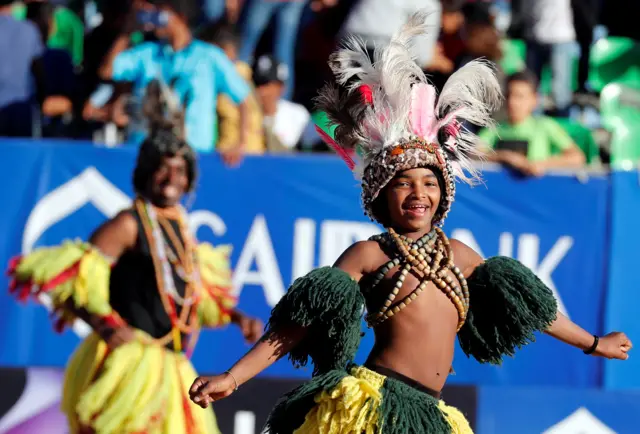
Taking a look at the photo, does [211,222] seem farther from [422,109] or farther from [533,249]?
[422,109]

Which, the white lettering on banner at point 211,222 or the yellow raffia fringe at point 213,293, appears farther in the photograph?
the white lettering on banner at point 211,222

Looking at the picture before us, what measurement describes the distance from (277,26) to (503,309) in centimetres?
606

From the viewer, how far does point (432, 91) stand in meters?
4.36

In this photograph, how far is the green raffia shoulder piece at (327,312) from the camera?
4.05 m

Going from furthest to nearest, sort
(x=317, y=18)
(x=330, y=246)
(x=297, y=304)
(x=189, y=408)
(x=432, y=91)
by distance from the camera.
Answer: (x=317, y=18)
(x=330, y=246)
(x=189, y=408)
(x=432, y=91)
(x=297, y=304)

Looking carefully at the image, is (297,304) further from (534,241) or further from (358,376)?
(534,241)

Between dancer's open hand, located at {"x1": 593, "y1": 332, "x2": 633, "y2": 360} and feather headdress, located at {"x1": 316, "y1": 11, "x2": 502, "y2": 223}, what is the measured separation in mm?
762

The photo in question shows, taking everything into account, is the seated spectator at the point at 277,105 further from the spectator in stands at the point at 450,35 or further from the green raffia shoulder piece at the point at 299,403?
the green raffia shoulder piece at the point at 299,403

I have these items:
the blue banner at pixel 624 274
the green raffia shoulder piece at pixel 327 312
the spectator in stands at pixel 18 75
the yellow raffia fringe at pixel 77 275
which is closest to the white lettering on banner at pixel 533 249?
the blue banner at pixel 624 274

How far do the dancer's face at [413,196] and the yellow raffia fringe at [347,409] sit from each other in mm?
574

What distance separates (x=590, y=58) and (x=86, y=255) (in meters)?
5.77

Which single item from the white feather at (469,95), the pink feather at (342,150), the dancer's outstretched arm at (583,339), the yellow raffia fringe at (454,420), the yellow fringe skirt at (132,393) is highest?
the white feather at (469,95)

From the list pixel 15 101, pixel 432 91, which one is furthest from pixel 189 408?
→ pixel 15 101

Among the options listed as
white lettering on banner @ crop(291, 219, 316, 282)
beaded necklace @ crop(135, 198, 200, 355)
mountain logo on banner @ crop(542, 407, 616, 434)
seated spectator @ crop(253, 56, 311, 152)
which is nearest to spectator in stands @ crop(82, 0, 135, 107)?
seated spectator @ crop(253, 56, 311, 152)
